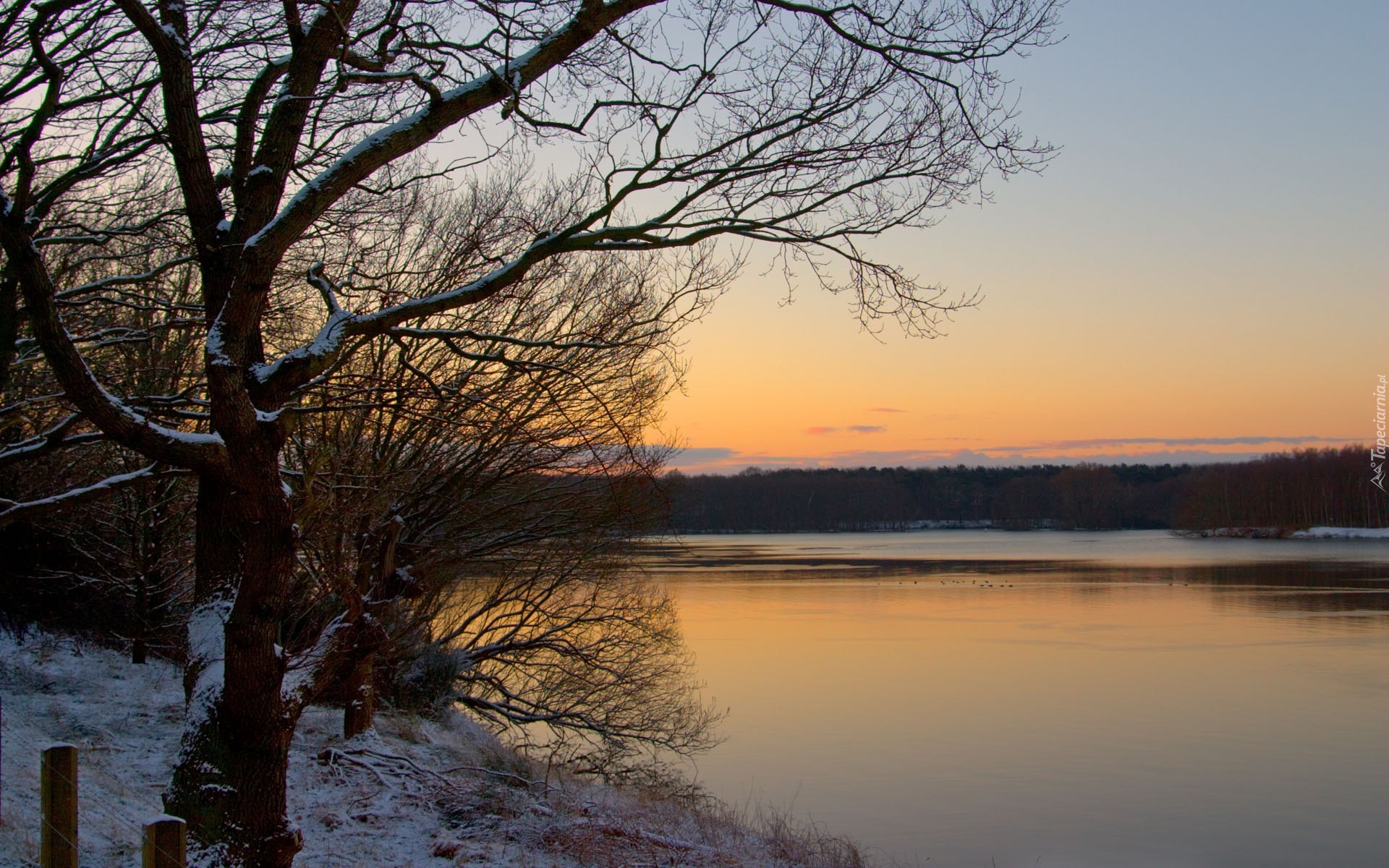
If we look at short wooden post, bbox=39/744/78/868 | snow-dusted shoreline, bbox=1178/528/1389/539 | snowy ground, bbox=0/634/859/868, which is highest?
short wooden post, bbox=39/744/78/868

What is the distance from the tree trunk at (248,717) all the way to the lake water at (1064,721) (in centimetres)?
848

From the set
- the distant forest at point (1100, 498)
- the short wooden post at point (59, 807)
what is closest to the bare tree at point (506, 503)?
the short wooden post at point (59, 807)

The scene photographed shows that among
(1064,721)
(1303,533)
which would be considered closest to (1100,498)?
(1303,533)

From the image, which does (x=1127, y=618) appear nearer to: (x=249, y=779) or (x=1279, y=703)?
(x=1279, y=703)

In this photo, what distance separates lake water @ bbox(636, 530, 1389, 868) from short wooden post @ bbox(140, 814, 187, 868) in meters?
9.94

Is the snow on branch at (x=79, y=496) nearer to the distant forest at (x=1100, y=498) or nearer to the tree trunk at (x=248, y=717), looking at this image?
Result: the tree trunk at (x=248, y=717)

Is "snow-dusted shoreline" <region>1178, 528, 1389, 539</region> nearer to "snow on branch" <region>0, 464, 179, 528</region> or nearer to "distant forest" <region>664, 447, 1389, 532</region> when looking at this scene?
"distant forest" <region>664, 447, 1389, 532</region>

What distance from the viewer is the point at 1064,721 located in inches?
742

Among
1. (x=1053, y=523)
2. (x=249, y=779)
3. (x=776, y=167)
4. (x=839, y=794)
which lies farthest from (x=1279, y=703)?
(x=1053, y=523)

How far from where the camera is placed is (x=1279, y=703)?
1969cm

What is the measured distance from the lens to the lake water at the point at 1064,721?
43.7 feet

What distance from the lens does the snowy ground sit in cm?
817

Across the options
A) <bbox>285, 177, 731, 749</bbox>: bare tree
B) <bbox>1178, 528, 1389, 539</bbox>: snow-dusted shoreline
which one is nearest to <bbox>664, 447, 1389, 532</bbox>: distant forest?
<bbox>1178, 528, 1389, 539</bbox>: snow-dusted shoreline

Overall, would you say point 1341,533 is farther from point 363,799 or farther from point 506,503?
point 363,799
